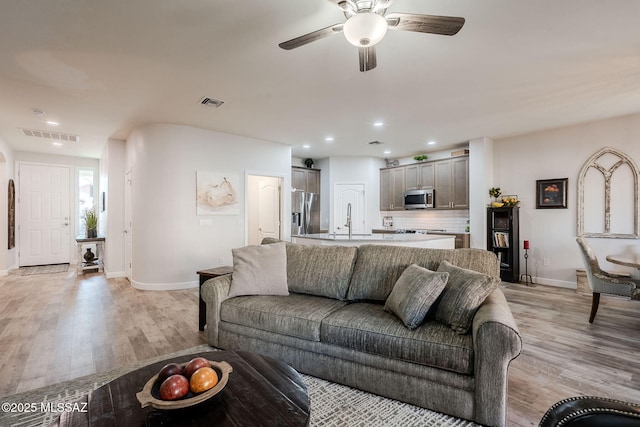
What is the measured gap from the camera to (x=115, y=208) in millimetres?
5945

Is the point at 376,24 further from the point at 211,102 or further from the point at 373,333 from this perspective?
the point at 211,102

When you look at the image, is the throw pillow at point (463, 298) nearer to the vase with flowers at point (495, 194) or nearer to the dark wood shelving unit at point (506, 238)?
the dark wood shelving unit at point (506, 238)

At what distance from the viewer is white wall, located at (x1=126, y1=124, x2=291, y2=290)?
498 centimetres

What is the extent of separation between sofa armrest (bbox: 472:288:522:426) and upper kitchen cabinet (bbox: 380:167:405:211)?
228 inches

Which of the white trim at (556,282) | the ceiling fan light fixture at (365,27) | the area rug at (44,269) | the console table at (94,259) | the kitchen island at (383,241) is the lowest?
the white trim at (556,282)

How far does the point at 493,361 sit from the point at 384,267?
3.50ft

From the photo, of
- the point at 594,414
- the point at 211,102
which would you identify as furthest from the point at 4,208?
the point at 594,414

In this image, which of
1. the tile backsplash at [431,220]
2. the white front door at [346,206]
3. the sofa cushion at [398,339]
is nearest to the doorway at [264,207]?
the white front door at [346,206]

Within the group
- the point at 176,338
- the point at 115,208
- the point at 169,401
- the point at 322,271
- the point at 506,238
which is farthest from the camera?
the point at 115,208

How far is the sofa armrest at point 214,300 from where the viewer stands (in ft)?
8.49

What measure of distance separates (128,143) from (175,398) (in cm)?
576

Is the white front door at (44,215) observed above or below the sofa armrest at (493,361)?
above

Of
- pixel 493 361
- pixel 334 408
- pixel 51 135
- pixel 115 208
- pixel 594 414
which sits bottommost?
pixel 334 408

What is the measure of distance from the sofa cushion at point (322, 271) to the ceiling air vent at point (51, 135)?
524 centimetres
